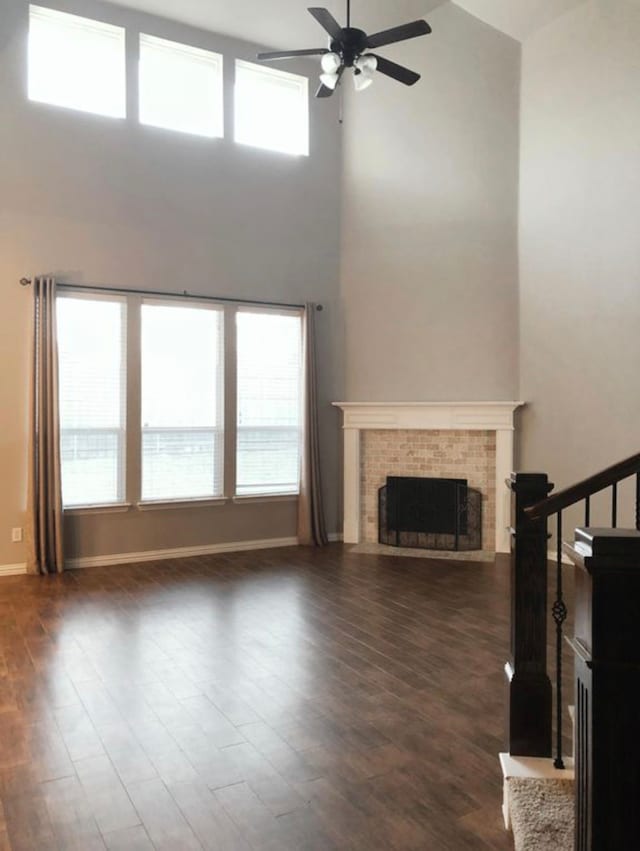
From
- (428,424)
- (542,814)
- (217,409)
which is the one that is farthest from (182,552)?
(542,814)

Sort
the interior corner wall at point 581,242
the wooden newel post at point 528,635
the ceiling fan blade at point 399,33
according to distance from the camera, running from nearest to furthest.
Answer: the wooden newel post at point 528,635
the ceiling fan blade at point 399,33
the interior corner wall at point 581,242

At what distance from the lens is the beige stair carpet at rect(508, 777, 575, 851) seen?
79.2 inches

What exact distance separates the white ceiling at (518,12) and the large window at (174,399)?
11.3 ft

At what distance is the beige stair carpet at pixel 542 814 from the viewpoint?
2012mm

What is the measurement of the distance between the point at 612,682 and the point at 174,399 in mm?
5771

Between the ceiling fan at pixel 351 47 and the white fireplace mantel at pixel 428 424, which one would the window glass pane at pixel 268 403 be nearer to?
the white fireplace mantel at pixel 428 424

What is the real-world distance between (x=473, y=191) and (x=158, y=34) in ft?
11.3

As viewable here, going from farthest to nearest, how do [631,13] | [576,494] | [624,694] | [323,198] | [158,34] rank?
[323,198] → [158,34] → [631,13] → [576,494] → [624,694]

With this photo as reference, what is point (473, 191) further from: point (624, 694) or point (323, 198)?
point (624, 694)

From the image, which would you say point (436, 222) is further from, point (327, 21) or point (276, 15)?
point (327, 21)

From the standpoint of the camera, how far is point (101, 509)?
20.1ft

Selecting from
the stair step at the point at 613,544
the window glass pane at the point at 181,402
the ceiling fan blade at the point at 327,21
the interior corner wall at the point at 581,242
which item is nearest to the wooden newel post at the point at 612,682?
the stair step at the point at 613,544

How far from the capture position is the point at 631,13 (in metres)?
5.46

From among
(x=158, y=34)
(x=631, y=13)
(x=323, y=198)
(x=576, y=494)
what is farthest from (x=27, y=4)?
(x=576, y=494)
